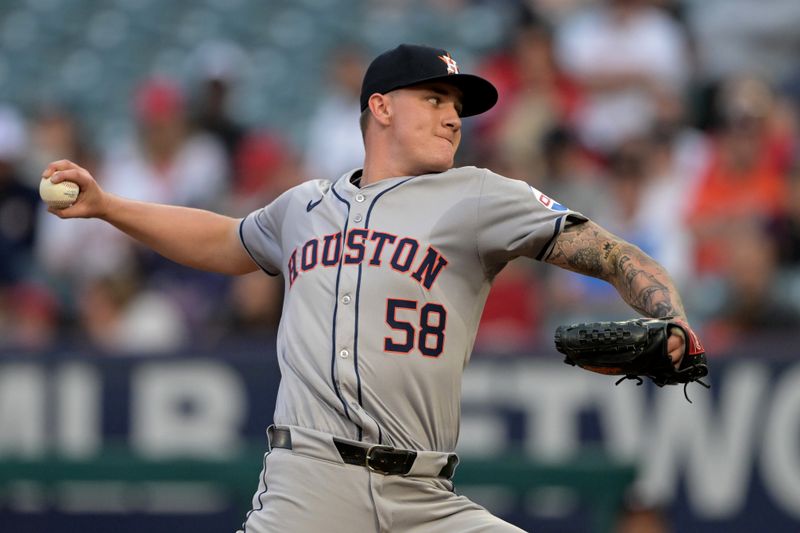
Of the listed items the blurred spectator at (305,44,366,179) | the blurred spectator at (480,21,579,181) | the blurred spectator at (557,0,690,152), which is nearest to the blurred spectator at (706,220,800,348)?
the blurred spectator at (480,21,579,181)

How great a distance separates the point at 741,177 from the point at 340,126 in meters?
2.99

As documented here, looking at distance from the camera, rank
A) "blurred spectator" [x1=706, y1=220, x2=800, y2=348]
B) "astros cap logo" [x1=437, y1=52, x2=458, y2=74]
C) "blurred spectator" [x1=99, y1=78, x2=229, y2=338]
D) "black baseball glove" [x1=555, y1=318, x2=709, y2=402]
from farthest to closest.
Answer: "blurred spectator" [x1=99, y1=78, x2=229, y2=338], "blurred spectator" [x1=706, y1=220, x2=800, y2=348], "astros cap logo" [x1=437, y1=52, x2=458, y2=74], "black baseball glove" [x1=555, y1=318, x2=709, y2=402]

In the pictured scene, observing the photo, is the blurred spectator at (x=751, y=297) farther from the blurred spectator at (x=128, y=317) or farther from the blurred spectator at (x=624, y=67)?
the blurred spectator at (x=128, y=317)

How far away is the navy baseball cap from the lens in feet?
13.0

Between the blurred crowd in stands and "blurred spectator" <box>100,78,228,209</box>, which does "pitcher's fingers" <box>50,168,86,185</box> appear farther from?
"blurred spectator" <box>100,78,228,209</box>

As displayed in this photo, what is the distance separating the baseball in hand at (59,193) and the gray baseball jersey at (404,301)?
79 centimetres

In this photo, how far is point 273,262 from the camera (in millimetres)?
4340

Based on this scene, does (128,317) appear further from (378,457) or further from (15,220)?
(378,457)

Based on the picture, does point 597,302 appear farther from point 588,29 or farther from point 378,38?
point 378,38

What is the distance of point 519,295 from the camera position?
7.75 m

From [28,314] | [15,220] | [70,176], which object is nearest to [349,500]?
[70,176]

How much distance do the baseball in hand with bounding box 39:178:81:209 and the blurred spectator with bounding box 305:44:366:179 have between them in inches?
192

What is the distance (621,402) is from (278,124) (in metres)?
4.78

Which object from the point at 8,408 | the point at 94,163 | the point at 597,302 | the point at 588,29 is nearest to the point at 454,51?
the point at 588,29
